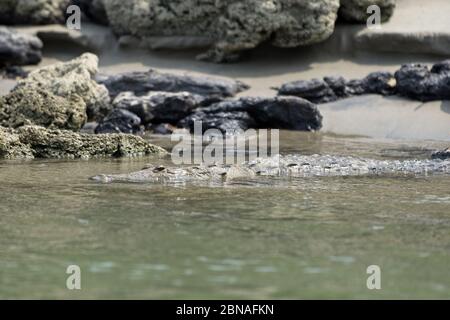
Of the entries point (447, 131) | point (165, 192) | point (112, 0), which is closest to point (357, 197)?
point (165, 192)

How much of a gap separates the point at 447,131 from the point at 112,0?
7.43m

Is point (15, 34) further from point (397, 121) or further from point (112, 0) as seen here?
point (397, 121)

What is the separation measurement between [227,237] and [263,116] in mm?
7933

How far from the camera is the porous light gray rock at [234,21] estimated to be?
626 inches

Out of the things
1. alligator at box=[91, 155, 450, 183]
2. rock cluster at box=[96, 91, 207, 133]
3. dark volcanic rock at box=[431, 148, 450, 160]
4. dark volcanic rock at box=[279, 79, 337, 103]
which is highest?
dark volcanic rock at box=[279, 79, 337, 103]

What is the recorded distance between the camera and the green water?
479 cm

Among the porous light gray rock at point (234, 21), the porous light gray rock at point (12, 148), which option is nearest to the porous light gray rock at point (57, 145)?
the porous light gray rock at point (12, 148)

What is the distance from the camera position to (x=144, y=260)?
529 cm

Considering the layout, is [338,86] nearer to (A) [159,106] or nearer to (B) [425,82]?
(B) [425,82]

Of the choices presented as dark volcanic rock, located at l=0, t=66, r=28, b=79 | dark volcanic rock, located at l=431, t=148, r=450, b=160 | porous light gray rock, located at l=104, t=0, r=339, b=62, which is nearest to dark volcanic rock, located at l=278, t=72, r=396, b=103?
porous light gray rock, located at l=104, t=0, r=339, b=62

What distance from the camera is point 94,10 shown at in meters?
18.7

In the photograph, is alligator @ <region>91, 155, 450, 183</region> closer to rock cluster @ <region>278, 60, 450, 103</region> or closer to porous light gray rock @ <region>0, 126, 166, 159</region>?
porous light gray rock @ <region>0, 126, 166, 159</region>

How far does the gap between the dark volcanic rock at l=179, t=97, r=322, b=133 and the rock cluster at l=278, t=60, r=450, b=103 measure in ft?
2.80

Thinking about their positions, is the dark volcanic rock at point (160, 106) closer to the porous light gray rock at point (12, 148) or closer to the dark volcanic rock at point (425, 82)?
the dark volcanic rock at point (425, 82)
